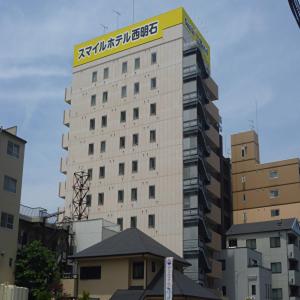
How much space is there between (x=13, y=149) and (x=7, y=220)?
24.4 feet

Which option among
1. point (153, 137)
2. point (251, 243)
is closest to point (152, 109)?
point (153, 137)

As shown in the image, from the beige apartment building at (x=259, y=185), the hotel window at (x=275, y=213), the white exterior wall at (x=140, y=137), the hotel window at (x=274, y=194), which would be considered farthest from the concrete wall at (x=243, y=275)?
the hotel window at (x=274, y=194)

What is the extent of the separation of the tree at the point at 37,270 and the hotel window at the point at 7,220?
290cm

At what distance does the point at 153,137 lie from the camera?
8194 centimetres

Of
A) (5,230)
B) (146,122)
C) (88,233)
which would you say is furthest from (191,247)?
(5,230)

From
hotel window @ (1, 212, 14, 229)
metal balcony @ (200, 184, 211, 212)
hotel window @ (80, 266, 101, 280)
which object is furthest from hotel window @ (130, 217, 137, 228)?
hotel window @ (1, 212, 14, 229)

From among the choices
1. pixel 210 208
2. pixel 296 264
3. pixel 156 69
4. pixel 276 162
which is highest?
pixel 156 69

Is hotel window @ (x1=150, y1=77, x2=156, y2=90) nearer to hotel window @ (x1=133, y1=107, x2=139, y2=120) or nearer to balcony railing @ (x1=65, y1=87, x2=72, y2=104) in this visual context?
hotel window @ (x1=133, y1=107, x2=139, y2=120)

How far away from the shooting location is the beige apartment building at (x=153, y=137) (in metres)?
77.5

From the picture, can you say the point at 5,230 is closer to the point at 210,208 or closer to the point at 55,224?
the point at 55,224

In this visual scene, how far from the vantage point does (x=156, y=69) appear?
85.2m

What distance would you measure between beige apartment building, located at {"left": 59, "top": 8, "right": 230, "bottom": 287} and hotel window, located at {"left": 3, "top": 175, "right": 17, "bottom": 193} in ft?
77.8

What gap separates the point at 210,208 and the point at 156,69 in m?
21.7

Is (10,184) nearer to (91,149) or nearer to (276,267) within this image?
(91,149)
